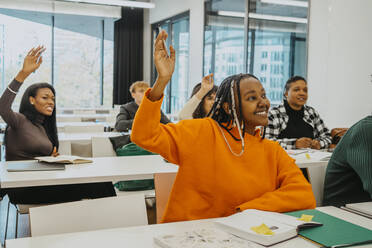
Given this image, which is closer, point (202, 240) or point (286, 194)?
point (202, 240)

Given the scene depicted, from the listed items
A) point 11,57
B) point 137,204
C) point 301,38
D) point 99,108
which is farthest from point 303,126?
point 11,57

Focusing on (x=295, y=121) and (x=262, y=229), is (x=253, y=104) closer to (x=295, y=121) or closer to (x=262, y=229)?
(x=262, y=229)

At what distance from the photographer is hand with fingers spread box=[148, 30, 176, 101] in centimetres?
145

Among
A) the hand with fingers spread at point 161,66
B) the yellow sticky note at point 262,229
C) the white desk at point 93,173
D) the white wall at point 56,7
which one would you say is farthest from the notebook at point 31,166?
the white wall at point 56,7

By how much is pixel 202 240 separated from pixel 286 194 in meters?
0.53

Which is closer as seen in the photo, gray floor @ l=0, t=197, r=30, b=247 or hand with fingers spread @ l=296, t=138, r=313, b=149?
gray floor @ l=0, t=197, r=30, b=247

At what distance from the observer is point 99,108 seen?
34.5 ft

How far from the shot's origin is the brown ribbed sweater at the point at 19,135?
3.03 meters

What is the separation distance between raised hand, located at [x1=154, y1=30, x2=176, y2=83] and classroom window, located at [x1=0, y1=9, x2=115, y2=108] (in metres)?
9.31

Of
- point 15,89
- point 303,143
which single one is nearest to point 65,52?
point 15,89

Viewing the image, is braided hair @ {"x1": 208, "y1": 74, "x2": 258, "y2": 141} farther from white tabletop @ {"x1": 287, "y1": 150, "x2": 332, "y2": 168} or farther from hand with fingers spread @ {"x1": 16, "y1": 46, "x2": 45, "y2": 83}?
hand with fingers spread @ {"x1": 16, "y1": 46, "x2": 45, "y2": 83}

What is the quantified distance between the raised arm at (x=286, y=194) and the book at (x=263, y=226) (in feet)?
0.27

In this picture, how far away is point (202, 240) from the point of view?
1.24 metres

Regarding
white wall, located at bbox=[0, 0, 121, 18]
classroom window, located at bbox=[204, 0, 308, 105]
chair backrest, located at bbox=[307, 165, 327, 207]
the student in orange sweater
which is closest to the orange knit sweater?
the student in orange sweater
